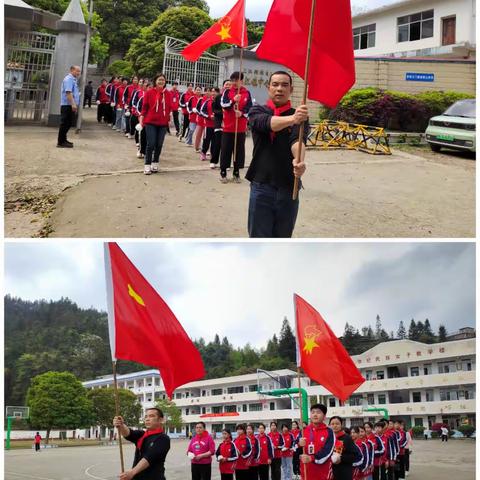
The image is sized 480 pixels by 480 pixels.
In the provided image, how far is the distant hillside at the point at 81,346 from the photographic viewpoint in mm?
62406

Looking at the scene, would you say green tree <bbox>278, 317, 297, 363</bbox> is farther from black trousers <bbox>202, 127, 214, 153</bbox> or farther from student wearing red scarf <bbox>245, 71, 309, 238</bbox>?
student wearing red scarf <bbox>245, 71, 309, 238</bbox>

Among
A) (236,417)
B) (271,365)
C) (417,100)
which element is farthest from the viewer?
(271,365)

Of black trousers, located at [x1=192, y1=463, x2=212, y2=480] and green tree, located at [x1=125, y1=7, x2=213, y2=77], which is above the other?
green tree, located at [x1=125, y1=7, x2=213, y2=77]

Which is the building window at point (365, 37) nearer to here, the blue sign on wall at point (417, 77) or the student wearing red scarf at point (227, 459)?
the blue sign on wall at point (417, 77)

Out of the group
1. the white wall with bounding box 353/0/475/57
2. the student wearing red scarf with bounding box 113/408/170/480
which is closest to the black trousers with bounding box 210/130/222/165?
the student wearing red scarf with bounding box 113/408/170/480

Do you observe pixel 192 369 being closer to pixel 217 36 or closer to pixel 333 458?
pixel 333 458

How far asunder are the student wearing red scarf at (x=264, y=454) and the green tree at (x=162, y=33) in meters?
26.4

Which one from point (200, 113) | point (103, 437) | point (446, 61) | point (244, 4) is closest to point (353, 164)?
point (200, 113)

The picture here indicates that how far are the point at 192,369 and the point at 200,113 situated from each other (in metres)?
8.94

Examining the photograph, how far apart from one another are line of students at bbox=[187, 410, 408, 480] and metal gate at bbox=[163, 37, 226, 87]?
41.6ft

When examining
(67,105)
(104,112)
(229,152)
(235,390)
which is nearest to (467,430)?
(104,112)

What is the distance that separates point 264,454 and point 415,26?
24452mm

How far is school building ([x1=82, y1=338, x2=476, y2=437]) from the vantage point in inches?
1382

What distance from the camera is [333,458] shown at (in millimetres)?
5703
